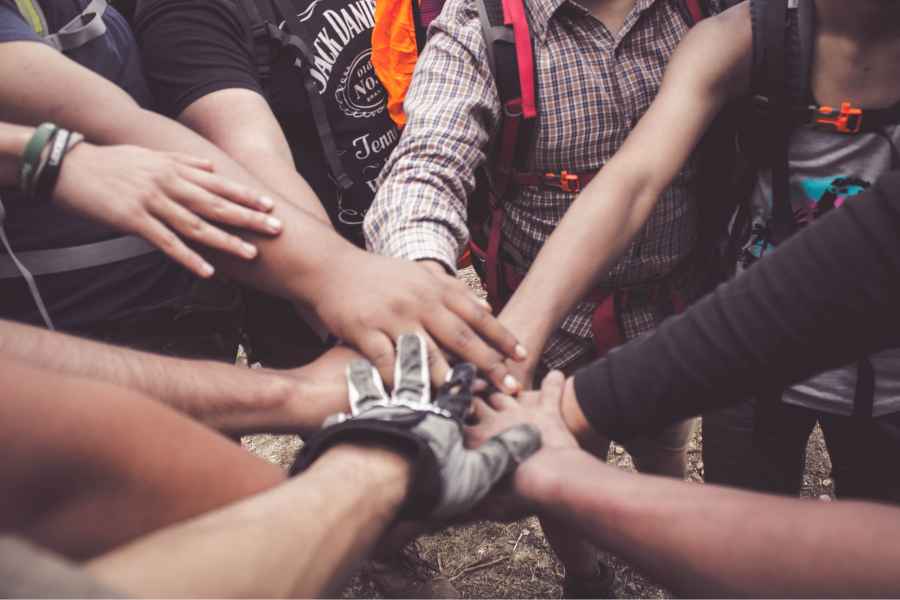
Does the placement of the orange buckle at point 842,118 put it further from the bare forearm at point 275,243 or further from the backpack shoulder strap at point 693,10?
the bare forearm at point 275,243

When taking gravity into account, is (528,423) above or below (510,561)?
above

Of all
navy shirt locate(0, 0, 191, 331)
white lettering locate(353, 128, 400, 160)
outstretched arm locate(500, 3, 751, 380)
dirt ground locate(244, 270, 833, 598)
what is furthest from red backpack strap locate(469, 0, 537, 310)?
dirt ground locate(244, 270, 833, 598)

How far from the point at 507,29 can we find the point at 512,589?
2331 millimetres

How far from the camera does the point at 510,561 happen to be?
10.4ft

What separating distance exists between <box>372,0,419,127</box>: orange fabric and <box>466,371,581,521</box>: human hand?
1.26 meters

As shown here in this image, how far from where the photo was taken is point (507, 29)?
2.14m

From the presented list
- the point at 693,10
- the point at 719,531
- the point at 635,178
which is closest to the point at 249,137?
the point at 635,178

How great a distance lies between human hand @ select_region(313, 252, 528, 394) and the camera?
1693mm

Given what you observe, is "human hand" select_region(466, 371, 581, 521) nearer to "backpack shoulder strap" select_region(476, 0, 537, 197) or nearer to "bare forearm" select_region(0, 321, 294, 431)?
"bare forearm" select_region(0, 321, 294, 431)

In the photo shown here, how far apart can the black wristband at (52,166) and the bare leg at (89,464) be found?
83cm

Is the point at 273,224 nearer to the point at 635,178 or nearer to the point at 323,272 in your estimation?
the point at 323,272

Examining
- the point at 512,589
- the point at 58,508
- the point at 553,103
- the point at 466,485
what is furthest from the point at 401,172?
the point at 512,589

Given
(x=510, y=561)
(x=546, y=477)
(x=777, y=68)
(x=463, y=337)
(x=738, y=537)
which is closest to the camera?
(x=738, y=537)

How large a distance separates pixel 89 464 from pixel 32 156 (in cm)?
99
